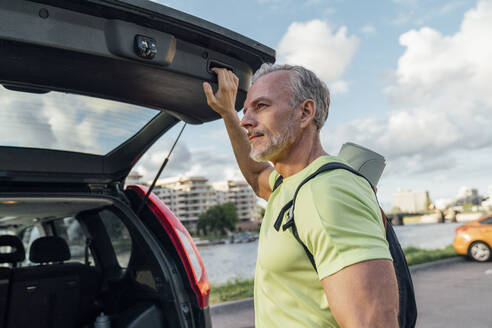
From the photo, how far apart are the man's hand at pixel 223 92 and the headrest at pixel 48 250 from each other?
2.62 m

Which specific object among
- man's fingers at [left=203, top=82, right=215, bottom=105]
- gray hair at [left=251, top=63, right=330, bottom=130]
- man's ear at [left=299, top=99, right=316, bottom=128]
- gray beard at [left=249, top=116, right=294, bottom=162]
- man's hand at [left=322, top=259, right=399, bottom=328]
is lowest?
man's hand at [left=322, top=259, right=399, bottom=328]

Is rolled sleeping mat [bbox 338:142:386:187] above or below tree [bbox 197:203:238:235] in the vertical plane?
above

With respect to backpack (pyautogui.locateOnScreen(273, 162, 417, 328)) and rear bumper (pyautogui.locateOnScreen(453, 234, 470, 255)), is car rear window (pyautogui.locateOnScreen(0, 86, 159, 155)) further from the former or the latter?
rear bumper (pyautogui.locateOnScreen(453, 234, 470, 255))

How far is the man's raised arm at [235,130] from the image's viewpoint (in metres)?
1.95

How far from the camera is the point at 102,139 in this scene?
287 cm

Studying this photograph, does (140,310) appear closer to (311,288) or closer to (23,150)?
(23,150)

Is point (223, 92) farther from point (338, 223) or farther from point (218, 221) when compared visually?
point (218, 221)

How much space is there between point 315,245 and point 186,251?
1.78 metres

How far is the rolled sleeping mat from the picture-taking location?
1802mm

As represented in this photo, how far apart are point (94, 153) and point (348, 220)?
7.80 ft

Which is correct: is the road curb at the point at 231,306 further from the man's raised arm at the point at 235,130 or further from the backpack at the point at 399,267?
the backpack at the point at 399,267

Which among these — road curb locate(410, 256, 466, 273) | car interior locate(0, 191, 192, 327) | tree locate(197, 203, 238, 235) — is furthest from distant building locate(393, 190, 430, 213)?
car interior locate(0, 191, 192, 327)

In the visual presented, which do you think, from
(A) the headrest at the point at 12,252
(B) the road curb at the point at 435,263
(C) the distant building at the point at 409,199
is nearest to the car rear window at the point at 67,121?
(A) the headrest at the point at 12,252

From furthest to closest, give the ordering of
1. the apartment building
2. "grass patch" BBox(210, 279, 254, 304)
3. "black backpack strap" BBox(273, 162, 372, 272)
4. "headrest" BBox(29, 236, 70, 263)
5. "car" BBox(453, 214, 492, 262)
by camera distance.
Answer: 1. the apartment building
2. "car" BBox(453, 214, 492, 262)
3. "grass patch" BBox(210, 279, 254, 304)
4. "headrest" BBox(29, 236, 70, 263)
5. "black backpack strap" BBox(273, 162, 372, 272)
